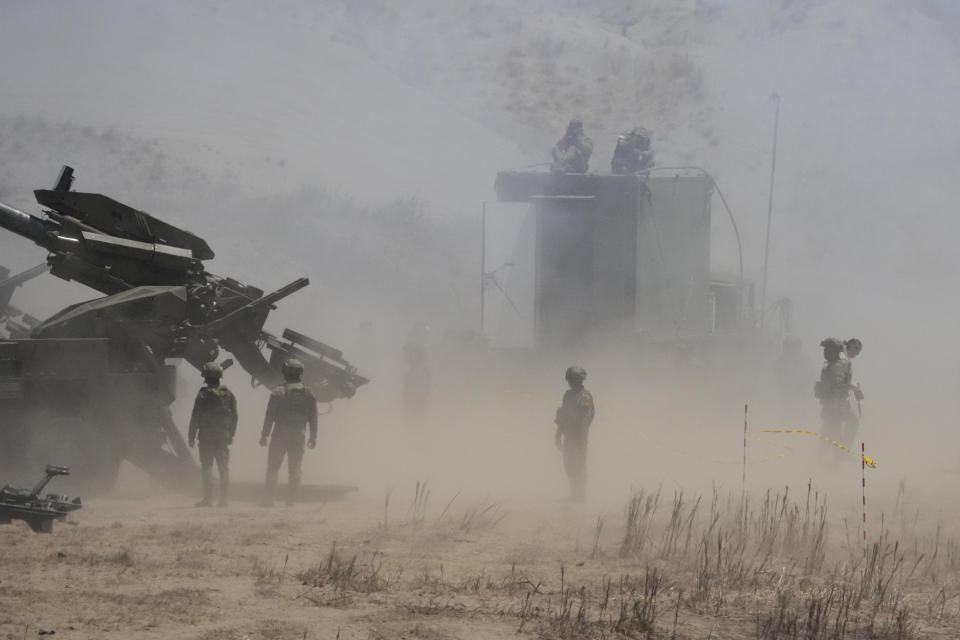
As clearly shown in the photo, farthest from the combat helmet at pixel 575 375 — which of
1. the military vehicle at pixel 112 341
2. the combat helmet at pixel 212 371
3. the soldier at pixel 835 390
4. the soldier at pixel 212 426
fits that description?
the soldier at pixel 835 390

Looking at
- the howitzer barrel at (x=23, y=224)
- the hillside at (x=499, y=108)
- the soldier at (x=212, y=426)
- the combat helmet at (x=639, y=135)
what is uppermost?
the hillside at (x=499, y=108)

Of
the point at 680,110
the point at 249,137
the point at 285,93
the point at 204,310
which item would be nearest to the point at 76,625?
the point at 204,310

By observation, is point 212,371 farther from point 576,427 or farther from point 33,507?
point 576,427

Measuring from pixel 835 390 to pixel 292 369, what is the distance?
25.6 ft

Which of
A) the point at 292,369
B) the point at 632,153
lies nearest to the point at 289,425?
the point at 292,369

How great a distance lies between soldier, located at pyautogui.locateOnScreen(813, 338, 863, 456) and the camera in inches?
633

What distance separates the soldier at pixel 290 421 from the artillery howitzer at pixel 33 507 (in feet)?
10.1

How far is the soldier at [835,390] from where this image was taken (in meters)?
16.1

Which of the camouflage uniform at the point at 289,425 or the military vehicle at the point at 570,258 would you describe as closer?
the camouflage uniform at the point at 289,425

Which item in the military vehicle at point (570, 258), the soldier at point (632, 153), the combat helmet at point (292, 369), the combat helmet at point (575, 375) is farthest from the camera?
the soldier at point (632, 153)

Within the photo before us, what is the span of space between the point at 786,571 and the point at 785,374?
1255 cm

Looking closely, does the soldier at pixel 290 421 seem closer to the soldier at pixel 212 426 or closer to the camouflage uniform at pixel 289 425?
the camouflage uniform at pixel 289 425

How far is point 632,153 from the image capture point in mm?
22922

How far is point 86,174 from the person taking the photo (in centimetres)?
3328
